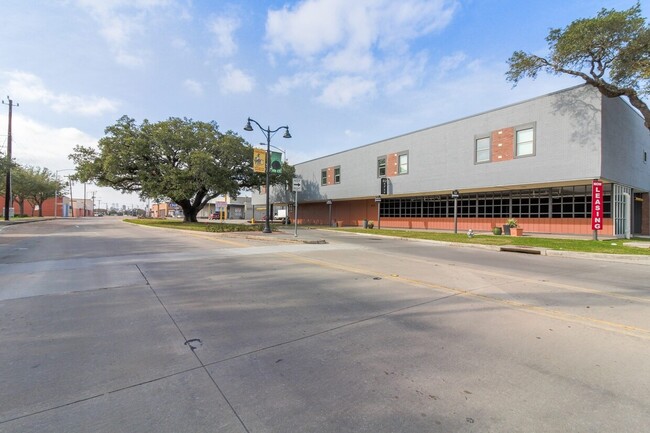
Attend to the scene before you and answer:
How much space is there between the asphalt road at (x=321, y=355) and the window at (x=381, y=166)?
24.7 meters

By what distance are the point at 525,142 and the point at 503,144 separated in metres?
1.34

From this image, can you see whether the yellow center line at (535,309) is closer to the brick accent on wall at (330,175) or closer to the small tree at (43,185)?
the brick accent on wall at (330,175)

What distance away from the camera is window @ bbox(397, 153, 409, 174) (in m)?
29.3

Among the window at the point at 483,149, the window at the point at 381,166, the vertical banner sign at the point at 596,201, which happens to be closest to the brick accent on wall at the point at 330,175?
the window at the point at 381,166

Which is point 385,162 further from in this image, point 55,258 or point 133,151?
point 55,258

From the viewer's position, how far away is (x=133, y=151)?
31328 mm

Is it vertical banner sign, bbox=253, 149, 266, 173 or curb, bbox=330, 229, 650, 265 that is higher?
vertical banner sign, bbox=253, 149, 266, 173

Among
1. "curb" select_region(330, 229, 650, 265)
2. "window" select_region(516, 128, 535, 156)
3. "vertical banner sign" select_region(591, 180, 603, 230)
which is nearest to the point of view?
"curb" select_region(330, 229, 650, 265)

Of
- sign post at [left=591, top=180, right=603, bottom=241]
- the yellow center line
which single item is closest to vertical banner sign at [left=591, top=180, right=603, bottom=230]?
sign post at [left=591, top=180, right=603, bottom=241]

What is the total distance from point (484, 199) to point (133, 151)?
30744mm

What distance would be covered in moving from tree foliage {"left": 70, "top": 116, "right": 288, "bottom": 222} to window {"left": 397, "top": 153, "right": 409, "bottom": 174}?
14587mm

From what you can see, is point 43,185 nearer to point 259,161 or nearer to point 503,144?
point 259,161

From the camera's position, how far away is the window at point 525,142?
21156mm

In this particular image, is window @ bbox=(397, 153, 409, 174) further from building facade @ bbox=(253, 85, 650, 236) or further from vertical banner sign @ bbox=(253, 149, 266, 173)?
vertical banner sign @ bbox=(253, 149, 266, 173)
